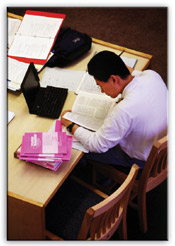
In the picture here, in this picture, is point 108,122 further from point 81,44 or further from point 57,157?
point 81,44

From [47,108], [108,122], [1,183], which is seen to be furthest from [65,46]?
[1,183]

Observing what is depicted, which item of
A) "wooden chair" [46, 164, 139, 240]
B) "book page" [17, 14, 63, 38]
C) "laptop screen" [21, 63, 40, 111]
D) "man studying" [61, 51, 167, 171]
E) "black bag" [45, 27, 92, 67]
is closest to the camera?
"wooden chair" [46, 164, 139, 240]

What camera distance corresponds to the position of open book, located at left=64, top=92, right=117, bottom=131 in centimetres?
179

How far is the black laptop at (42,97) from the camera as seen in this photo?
1.82 metres

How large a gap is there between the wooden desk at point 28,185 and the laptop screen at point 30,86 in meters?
0.10

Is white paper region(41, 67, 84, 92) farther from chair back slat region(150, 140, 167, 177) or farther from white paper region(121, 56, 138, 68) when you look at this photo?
chair back slat region(150, 140, 167, 177)

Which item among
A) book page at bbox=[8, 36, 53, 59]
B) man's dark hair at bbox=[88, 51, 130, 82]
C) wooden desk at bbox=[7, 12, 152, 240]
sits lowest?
wooden desk at bbox=[7, 12, 152, 240]

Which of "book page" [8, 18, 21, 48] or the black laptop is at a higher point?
"book page" [8, 18, 21, 48]

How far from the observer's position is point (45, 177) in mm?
1555

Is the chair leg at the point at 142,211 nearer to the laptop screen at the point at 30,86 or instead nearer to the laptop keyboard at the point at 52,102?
the laptop keyboard at the point at 52,102

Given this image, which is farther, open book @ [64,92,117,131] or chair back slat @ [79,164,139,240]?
open book @ [64,92,117,131]

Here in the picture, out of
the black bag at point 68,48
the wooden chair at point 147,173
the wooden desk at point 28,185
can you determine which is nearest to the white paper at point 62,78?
the black bag at point 68,48

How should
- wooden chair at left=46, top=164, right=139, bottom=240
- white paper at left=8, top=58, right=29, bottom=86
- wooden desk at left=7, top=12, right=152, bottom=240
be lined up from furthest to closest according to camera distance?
white paper at left=8, top=58, right=29, bottom=86 < wooden desk at left=7, top=12, right=152, bottom=240 < wooden chair at left=46, top=164, right=139, bottom=240

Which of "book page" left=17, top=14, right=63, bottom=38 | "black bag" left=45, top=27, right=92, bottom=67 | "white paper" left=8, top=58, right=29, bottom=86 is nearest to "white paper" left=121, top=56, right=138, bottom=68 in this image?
"black bag" left=45, top=27, right=92, bottom=67
